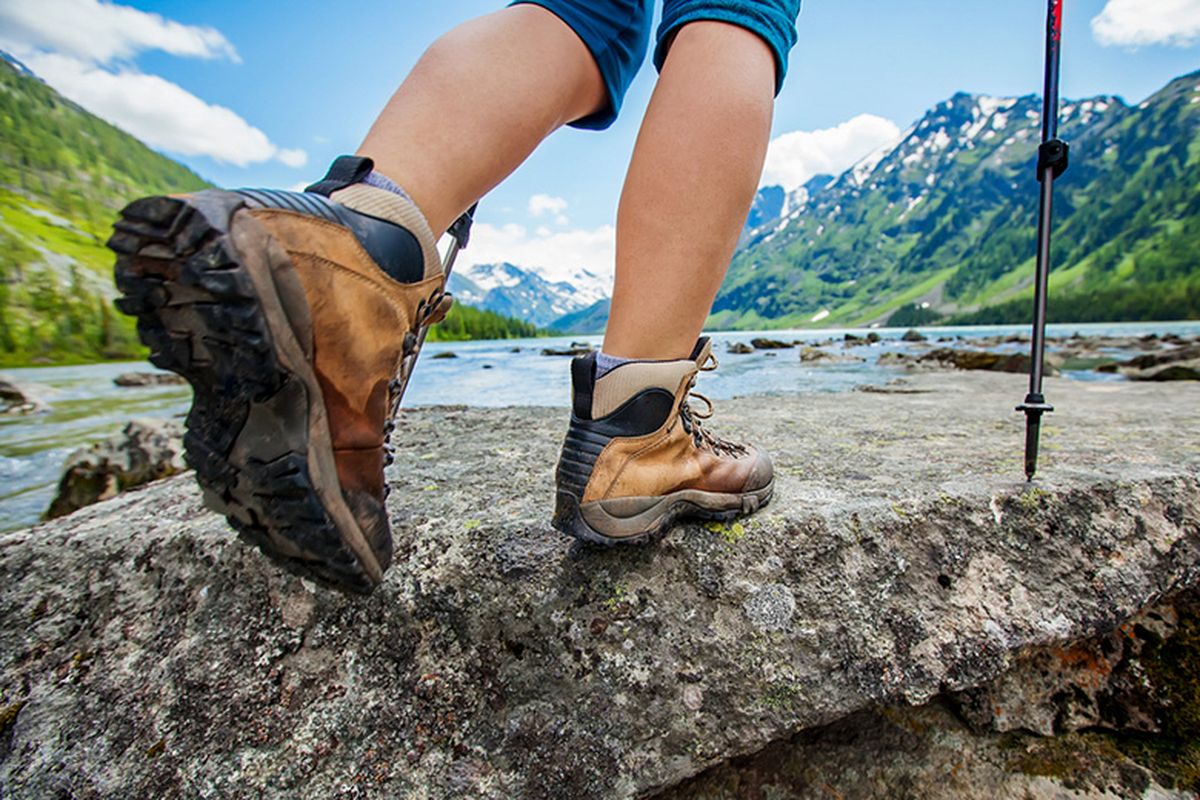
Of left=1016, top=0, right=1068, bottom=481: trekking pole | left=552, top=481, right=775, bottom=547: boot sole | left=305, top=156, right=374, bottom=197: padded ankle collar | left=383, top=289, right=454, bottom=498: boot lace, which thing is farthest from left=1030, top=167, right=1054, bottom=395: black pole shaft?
left=305, top=156, right=374, bottom=197: padded ankle collar

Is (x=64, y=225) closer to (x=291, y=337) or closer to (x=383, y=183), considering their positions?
(x=383, y=183)

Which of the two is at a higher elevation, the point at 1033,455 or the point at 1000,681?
the point at 1033,455

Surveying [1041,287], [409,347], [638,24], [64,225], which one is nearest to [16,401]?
[409,347]

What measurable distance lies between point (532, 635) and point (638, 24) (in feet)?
5.19

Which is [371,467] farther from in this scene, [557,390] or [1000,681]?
[557,390]

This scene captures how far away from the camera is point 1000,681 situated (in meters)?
1.49

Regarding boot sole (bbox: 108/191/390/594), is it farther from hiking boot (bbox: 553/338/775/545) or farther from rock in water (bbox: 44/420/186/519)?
rock in water (bbox: 44/420/186/519)

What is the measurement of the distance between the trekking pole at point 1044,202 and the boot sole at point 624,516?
1.10 m

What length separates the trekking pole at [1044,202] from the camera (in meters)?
1.73

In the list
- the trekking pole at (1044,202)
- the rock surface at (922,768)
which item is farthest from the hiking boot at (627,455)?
the trekking pole at (1044,202)

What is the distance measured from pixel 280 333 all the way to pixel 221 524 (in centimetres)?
96

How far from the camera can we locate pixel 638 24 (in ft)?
4.91

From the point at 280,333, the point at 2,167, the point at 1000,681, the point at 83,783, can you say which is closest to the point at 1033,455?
the point at 1000,681

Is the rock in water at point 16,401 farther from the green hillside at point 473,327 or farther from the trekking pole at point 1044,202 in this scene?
the green hillside at point 473,327
